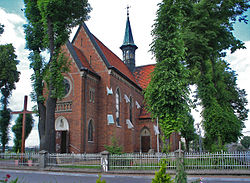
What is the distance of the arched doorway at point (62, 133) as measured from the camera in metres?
19.7

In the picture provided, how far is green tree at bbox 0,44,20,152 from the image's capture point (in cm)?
2431

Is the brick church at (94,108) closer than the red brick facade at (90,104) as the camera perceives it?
No

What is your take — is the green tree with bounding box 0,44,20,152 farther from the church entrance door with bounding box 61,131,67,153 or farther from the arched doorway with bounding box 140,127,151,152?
the arched doorway with bounding box 140,127,151,152

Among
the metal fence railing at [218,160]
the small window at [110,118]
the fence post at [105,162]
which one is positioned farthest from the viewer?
the small window at [110,118]

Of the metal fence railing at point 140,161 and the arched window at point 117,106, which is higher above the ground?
the arched window at point 117,106

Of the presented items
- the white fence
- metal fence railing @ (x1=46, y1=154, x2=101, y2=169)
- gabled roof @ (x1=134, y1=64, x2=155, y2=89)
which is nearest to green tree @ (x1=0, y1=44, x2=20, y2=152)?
the white fence

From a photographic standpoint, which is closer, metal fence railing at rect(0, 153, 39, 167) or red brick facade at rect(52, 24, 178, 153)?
metal fence railing at rect(0, 153, 39, 167)

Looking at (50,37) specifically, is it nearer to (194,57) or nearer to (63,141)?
(63,141)

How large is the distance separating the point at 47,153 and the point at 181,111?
30.1 ft

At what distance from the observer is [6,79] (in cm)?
2516

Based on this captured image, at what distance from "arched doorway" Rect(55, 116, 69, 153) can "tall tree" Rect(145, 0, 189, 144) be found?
873cm

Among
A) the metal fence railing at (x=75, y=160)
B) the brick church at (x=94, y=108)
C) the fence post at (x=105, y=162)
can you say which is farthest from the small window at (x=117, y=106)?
the fence post at (x=105, y=162)

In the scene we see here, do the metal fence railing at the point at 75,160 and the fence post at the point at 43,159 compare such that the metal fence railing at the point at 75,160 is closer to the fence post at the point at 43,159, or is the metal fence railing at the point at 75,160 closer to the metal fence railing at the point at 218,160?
the fence post at the point at 43,159

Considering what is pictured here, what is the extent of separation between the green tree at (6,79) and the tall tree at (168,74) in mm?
17593
